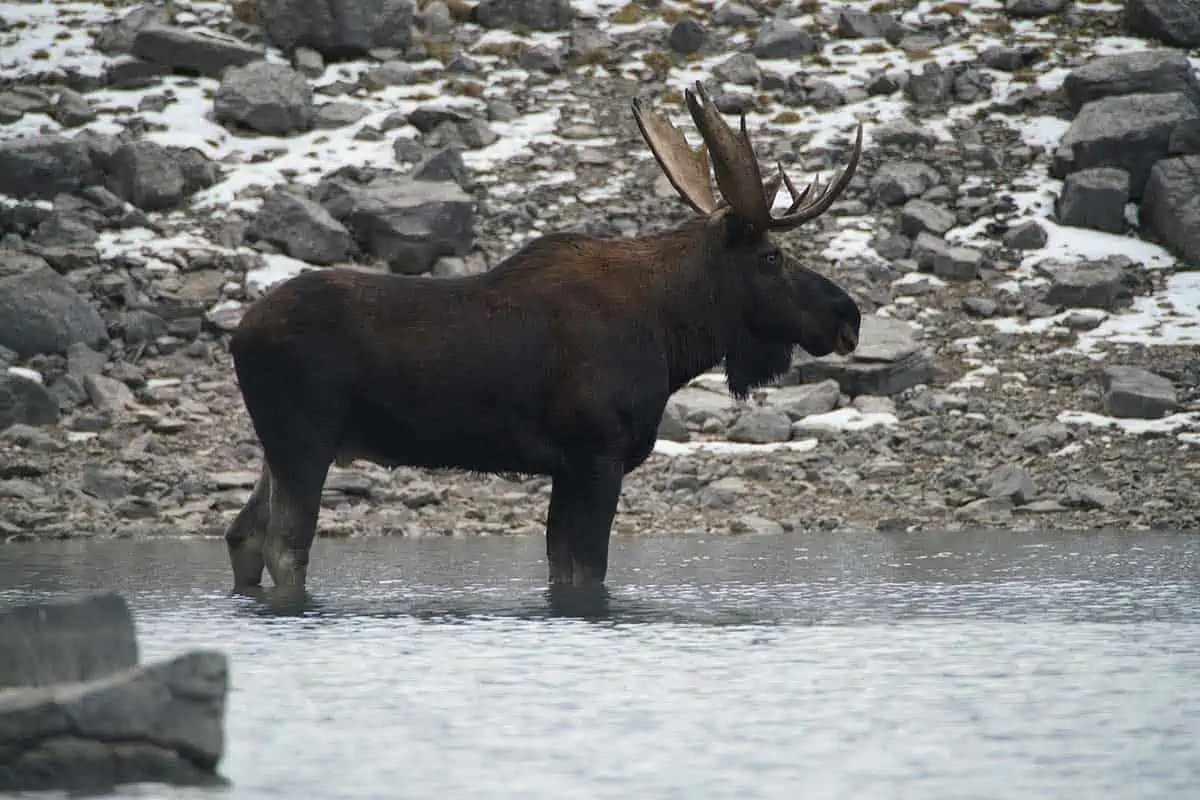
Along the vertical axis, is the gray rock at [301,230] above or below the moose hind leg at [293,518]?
below

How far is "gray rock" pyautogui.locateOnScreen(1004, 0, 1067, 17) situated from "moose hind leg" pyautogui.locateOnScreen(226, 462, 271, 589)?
87.0ft

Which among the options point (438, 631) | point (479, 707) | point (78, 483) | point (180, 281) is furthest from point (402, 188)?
point (479, 707)

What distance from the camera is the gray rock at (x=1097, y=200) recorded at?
26.7 meters

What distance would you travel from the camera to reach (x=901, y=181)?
27.5 metres

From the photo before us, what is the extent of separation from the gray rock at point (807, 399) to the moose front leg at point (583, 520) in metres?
9.86

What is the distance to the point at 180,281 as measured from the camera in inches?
947

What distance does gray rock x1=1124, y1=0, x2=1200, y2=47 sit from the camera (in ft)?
106

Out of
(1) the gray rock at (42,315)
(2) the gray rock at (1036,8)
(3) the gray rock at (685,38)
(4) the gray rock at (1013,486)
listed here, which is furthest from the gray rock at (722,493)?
(2) the gray rock at (1036,8)

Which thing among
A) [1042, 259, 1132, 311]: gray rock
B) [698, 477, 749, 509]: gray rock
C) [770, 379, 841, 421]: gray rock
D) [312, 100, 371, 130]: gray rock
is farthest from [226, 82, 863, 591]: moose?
[312, 100, 371, 130]: gray rock

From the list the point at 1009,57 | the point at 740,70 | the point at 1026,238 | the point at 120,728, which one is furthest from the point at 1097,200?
the point at 120,728

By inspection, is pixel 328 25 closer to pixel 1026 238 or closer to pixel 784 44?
pixel 784 44

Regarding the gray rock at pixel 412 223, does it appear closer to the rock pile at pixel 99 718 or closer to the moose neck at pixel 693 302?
the moose neck at pixel 693 302

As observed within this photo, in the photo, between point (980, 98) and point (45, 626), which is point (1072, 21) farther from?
point (45, 626)

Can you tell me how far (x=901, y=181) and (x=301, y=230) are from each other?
30.0 feet
